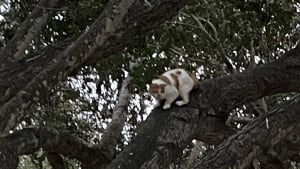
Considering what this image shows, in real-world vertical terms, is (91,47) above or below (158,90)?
below

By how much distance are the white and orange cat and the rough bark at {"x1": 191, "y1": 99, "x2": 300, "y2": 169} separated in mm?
636

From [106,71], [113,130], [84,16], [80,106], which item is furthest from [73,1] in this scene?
[80,106]

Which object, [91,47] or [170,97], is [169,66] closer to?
[170,97]

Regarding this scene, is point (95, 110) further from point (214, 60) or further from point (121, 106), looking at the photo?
point (214, 60)

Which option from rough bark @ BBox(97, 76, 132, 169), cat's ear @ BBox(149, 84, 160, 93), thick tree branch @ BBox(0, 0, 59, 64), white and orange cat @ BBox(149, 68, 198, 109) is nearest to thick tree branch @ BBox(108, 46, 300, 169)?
white and orange cat @ BBox(149, 68, 198, 109)

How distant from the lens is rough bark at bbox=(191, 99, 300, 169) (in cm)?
384

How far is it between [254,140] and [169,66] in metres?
2.71

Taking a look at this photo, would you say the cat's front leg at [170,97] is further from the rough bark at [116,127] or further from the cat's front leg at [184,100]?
the rough bark at [116,127]

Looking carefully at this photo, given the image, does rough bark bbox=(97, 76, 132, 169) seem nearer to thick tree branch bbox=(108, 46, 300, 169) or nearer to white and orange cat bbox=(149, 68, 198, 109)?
white and orange cat bbox=(149, 68, 198, 109)

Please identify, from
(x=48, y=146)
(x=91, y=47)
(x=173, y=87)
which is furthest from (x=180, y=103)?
(x=48, y=146)

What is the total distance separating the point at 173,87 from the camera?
5.17 meters

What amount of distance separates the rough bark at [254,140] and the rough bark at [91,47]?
3.17 ft

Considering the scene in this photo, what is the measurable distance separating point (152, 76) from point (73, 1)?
117 centimetres

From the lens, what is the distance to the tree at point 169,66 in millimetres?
4031
